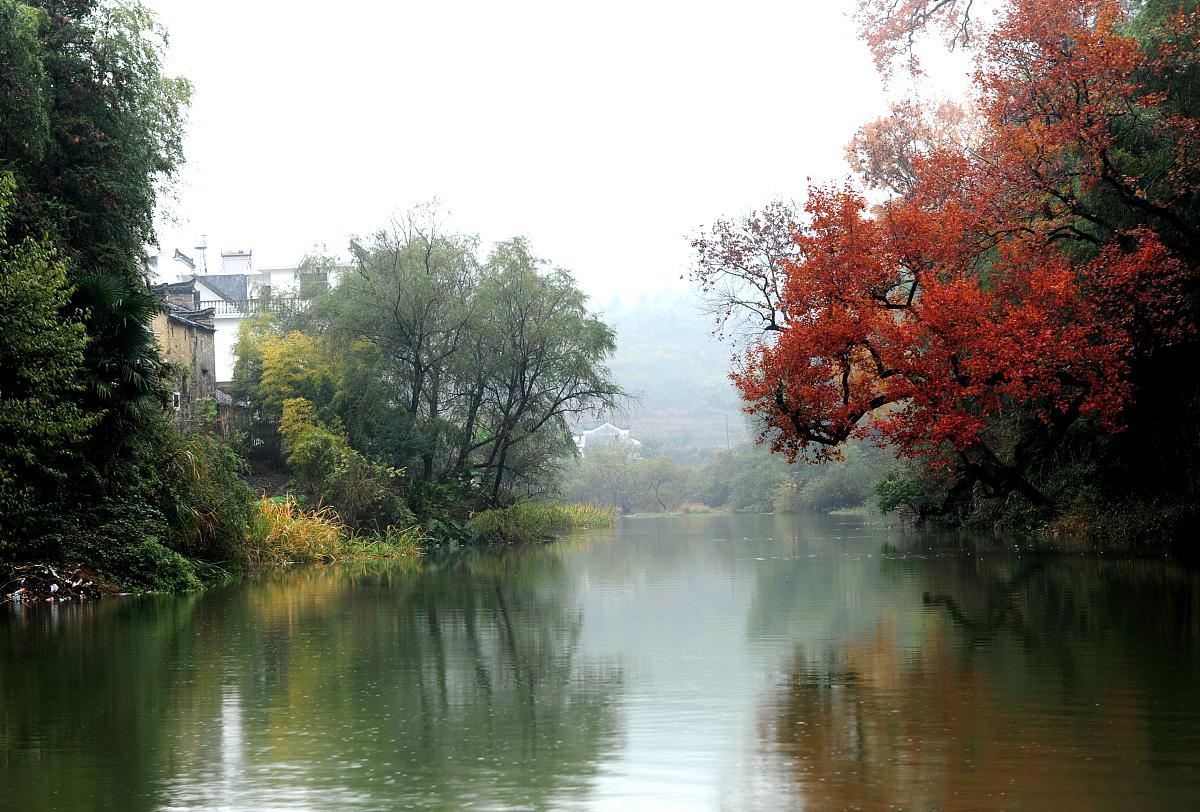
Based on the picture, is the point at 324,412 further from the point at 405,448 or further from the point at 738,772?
the point at 738,772

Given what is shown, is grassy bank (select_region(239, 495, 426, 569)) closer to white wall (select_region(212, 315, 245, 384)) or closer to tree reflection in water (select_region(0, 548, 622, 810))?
tree reflection in water (select_region(0, 548, 622, 810))

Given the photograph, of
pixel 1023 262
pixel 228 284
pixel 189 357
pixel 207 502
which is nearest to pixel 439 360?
pixel 189 357

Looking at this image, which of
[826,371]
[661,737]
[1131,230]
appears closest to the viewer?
[661,737]

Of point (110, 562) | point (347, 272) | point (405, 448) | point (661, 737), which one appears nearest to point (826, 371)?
point (110, 562)

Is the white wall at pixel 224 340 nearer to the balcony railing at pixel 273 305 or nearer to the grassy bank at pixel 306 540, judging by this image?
the balcony railing at pixel 273 305

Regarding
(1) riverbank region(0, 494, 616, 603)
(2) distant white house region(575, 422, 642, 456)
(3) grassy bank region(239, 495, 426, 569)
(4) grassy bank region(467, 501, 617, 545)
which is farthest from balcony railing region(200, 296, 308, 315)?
(2) distant white house region(575, 422, 642, 456)

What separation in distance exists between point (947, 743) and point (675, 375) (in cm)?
15486

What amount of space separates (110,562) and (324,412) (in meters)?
21.4

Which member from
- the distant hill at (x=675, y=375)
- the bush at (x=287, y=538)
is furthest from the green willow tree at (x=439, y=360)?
the distant hill at (x=675, y=375)

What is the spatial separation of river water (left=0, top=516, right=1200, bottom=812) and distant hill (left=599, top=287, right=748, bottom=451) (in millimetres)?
110291

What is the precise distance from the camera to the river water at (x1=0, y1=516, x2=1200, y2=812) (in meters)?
5.95

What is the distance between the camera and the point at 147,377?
19422 millimetres

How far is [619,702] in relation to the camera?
27.9ft

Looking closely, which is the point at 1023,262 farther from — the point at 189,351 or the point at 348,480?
the point at 189,351
